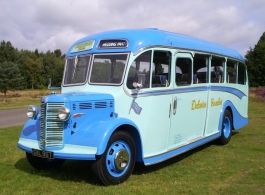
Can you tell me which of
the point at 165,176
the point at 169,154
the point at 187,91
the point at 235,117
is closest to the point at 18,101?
the point at 235,117

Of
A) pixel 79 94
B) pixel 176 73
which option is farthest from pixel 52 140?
pixel 176 73

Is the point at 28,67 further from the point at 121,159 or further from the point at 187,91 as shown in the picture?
the point at 121,159

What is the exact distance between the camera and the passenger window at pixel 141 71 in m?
6.07

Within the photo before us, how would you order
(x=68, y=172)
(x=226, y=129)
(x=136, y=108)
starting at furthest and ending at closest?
(x=226, y=129) < (x=68, y=172) < (x=136, y=108)

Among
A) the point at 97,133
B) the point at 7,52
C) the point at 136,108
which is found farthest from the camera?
the point at 7,52

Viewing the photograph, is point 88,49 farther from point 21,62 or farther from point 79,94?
point 21,62

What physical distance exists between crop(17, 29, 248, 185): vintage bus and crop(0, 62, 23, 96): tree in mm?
37067

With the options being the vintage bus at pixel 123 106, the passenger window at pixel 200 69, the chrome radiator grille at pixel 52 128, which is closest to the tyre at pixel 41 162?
the vintage bus at pixel 123 106

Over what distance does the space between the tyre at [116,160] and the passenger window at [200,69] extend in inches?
110

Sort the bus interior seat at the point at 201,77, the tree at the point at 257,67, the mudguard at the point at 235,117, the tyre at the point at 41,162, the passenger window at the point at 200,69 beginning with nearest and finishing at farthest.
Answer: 1. the tyre at the point at 41,162
2. the passenger window at the point at 200,69
3. the bus interior seat at the point at 201,77
4. the mudguard at the point at 235,117
5. the tree at the point at 257,67

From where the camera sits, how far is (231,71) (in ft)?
33.2

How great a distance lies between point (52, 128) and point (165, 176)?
228cm

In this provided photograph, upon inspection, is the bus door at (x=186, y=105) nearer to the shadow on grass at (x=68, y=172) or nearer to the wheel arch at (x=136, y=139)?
the wheel arch at (x=136, y=139)

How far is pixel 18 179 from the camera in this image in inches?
237
